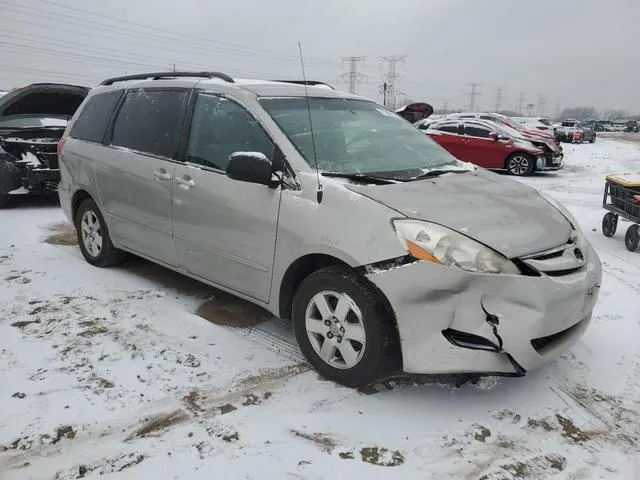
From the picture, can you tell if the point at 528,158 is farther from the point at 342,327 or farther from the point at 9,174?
the point at 342,327

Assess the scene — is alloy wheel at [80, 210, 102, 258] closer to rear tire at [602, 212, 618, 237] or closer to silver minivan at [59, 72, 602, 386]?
silver minivan at [59, 72, 602, 386]

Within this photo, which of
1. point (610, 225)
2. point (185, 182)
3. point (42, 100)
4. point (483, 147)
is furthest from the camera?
point (483, 147)

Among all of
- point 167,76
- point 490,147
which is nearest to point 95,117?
point 167,76

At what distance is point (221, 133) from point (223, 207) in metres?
0.58

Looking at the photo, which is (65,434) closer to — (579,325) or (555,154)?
(579,325)

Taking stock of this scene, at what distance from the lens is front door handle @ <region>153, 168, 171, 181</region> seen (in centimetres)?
401

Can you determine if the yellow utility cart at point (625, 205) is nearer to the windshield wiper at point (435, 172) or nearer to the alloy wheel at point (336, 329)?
the windshield wiper at point (435, 172)

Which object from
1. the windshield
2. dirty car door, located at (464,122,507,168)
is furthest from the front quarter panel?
dirty car door, located at (464,122,507,168)

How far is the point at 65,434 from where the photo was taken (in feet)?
8.50

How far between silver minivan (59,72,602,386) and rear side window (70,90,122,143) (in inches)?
13.3

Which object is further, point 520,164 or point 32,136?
point 520,164

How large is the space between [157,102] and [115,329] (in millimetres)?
1874

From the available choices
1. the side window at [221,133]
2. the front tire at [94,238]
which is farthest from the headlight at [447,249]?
the front tire at [94,238]

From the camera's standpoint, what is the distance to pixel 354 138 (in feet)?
12.2
